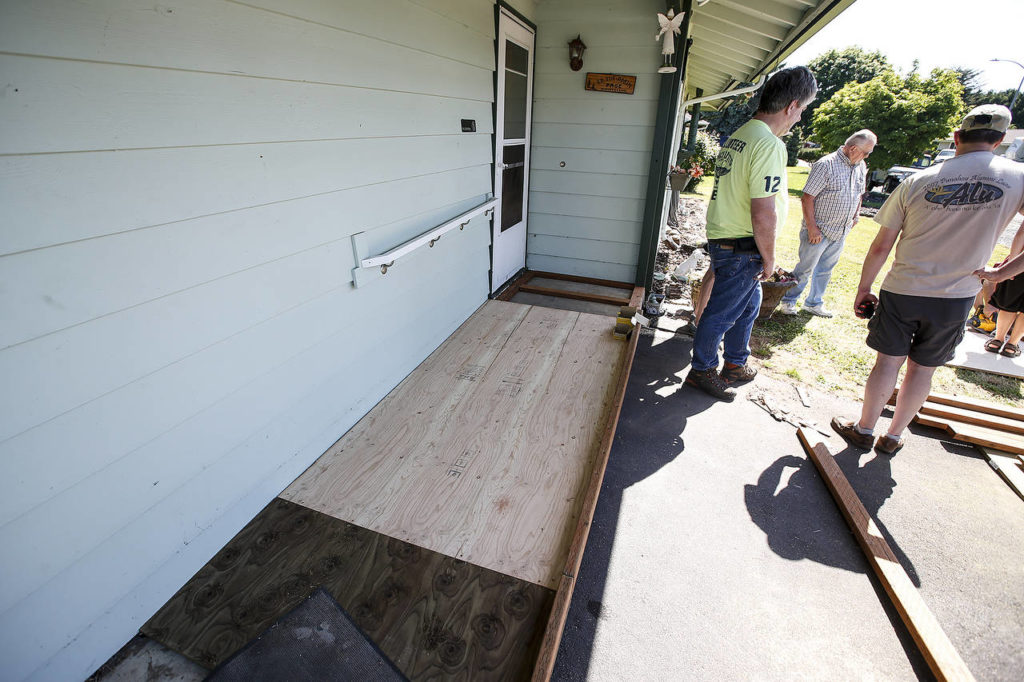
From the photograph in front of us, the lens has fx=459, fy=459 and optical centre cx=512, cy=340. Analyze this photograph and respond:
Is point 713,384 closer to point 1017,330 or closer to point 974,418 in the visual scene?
point 974,418

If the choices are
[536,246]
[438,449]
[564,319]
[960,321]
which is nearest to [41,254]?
[438,449]

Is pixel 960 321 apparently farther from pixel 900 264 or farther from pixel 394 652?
pixel 394 652

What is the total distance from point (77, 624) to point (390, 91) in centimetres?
235

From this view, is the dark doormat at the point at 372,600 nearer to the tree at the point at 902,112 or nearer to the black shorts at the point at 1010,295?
the black shorts at the point at 1010,295

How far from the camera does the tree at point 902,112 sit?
1512cm

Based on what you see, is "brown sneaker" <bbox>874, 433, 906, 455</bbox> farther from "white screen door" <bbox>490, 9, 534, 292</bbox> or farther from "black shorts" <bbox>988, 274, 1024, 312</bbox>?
"white screen door" <bbox>490, 9, 534, 292</bbox>

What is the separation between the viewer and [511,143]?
405 cm

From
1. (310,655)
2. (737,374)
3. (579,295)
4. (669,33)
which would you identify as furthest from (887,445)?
(669,33)

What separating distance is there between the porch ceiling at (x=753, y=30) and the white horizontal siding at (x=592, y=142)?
588 mm

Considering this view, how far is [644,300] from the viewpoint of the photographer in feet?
14.7

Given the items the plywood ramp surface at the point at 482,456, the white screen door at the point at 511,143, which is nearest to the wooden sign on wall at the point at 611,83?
the white screen door at the point at 511,143

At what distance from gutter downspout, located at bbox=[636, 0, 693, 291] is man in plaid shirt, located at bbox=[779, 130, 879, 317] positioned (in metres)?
1.19

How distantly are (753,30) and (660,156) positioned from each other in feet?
3.69

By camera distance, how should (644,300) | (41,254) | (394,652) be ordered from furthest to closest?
(644,300) → (394,652) → (41,254)
